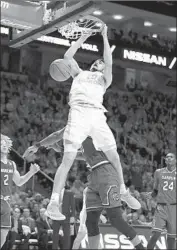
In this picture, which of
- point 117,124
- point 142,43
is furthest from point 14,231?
point 142,43

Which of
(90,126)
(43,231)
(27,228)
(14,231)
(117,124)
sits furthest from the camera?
(117,124)

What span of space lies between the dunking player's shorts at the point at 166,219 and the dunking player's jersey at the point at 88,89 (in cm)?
506

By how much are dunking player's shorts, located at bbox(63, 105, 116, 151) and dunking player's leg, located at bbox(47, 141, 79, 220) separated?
181 millimetres

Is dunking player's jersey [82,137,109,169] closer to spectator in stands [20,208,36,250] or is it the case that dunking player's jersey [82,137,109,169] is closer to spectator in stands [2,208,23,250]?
spectator in stands [2,208,23,250]

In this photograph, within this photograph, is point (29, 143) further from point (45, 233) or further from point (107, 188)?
point (107, 188)

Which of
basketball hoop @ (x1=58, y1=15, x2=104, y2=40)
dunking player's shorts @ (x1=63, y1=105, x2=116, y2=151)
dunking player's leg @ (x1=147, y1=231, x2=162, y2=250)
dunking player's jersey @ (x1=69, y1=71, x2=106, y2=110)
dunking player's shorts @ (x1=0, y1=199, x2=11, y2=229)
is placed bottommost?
dunking player's leg @ (x1=147, y1=231, x2=162, y2=250)

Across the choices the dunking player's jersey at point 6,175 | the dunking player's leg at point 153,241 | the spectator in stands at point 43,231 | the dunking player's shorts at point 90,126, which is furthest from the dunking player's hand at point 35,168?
the spectator in stands at point 43,231

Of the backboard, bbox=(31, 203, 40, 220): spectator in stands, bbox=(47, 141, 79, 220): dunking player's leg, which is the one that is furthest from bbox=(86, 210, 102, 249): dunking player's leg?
bbox=(31, 203, 40, 220): spectator in stands

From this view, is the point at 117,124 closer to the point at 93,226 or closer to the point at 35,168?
the point at 35,168

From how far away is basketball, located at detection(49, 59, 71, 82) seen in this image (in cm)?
673

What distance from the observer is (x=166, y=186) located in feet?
37.3

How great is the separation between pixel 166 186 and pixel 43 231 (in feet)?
9.81

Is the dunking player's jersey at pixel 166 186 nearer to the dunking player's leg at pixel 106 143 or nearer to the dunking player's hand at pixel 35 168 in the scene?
the dunking player's hand at pixel 35 168

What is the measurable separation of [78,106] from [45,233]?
661 cm
